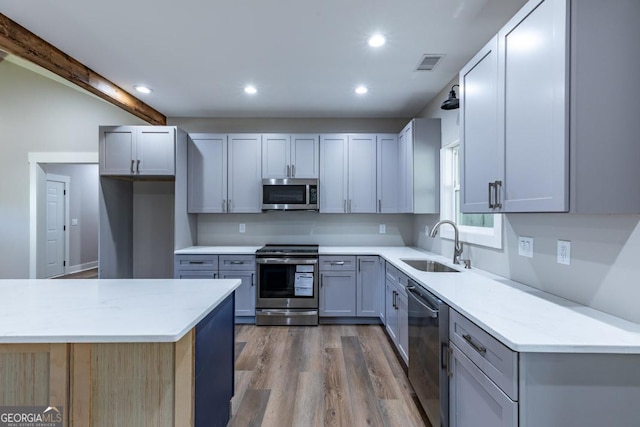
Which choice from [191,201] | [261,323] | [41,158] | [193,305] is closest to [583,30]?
[193,305]

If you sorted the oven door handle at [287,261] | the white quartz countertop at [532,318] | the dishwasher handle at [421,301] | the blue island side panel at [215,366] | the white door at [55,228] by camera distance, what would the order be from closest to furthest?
the white quartz countertop at [532,318] → the blue island side panel at [215,366] → the dishwasher handle at [421,301] → the oven door handle at [287,261] → the white door at [55,228]

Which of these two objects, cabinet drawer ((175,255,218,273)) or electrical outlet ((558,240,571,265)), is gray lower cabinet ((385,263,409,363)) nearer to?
electrical outlet ((558,240,571,265))

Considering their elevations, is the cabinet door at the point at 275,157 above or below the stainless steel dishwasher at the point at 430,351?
above

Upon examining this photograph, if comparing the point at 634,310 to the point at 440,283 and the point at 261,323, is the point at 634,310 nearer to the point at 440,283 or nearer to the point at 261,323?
the point at 440,283

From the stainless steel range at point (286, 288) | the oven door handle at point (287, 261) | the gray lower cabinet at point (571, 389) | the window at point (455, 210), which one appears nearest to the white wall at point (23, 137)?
the oven door handle at point (287, 261)

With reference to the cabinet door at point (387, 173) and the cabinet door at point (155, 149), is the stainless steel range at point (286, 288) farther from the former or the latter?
the cabinet door at point (155, 149)

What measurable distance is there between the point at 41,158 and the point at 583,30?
631cm

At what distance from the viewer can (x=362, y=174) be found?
3.84m

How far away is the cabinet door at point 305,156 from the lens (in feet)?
12.5

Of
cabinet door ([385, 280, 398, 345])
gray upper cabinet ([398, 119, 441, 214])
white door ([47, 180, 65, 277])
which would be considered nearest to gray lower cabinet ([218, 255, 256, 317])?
cabinet door ([385, 280, 398, 345])

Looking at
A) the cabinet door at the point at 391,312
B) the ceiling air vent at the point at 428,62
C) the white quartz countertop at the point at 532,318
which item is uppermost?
the ceiling air vent at the point at 428,62

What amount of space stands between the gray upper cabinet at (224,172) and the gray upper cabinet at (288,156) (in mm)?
102

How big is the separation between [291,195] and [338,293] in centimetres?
130

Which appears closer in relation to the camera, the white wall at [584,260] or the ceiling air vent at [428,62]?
the white wall at [584,260]
